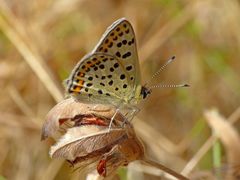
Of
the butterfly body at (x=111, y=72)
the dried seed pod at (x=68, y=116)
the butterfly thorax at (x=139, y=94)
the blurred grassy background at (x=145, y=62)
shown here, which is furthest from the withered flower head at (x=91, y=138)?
the blurred grassy background at (x=145, y=62)

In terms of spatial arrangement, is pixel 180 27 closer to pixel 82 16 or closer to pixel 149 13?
pixel 149 13

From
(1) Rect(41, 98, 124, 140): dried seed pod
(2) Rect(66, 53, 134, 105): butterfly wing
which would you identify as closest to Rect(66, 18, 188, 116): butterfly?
(2) Rect(66, 53, 134, 105): butterfly wing

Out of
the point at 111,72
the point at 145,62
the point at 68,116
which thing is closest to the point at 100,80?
the point at 111,72

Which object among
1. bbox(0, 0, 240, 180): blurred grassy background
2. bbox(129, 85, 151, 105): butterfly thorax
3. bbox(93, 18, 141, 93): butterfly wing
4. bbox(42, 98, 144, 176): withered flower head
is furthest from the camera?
bbox(0, 0, 240, 180): blurred grassy background

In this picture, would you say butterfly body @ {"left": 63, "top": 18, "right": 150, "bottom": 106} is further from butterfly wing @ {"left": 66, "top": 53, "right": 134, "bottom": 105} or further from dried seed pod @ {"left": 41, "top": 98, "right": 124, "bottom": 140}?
dried seed pod @ {"left": 41, "top": 98, "right": 124, "bottom": 140}

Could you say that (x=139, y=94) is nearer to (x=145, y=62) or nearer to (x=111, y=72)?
(x=111, y=72)

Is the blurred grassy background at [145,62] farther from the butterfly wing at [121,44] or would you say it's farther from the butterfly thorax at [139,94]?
the butterfly wing at [121,44]
